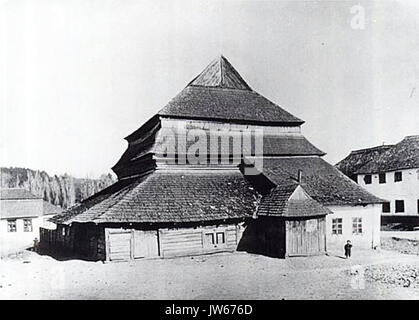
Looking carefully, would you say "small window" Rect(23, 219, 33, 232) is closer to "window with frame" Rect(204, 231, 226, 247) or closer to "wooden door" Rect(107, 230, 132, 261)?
"wooden door" Rect(107, 230, 132, 261)

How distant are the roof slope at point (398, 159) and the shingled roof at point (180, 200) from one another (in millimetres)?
16924

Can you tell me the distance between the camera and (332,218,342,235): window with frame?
2334 cm

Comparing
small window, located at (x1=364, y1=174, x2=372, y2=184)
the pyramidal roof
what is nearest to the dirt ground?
the pyramidal roof

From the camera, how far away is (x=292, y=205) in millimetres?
20203

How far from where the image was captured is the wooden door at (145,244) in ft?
64.2

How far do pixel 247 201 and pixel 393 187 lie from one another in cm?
1838

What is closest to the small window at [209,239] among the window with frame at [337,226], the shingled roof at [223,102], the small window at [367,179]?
the window with frame at [337,226]

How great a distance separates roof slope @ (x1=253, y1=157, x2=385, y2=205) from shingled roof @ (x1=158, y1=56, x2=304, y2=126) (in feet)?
11.0

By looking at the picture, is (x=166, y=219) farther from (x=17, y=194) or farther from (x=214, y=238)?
(x=17, y=194)

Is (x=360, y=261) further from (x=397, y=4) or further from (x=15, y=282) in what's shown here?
(x=15, y=282)

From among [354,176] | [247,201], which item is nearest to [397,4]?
[247,201]

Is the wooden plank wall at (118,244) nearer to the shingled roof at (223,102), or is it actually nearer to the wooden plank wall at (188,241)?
the wooden plank wall at (188,241)

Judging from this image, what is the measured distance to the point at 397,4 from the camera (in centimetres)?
1252
